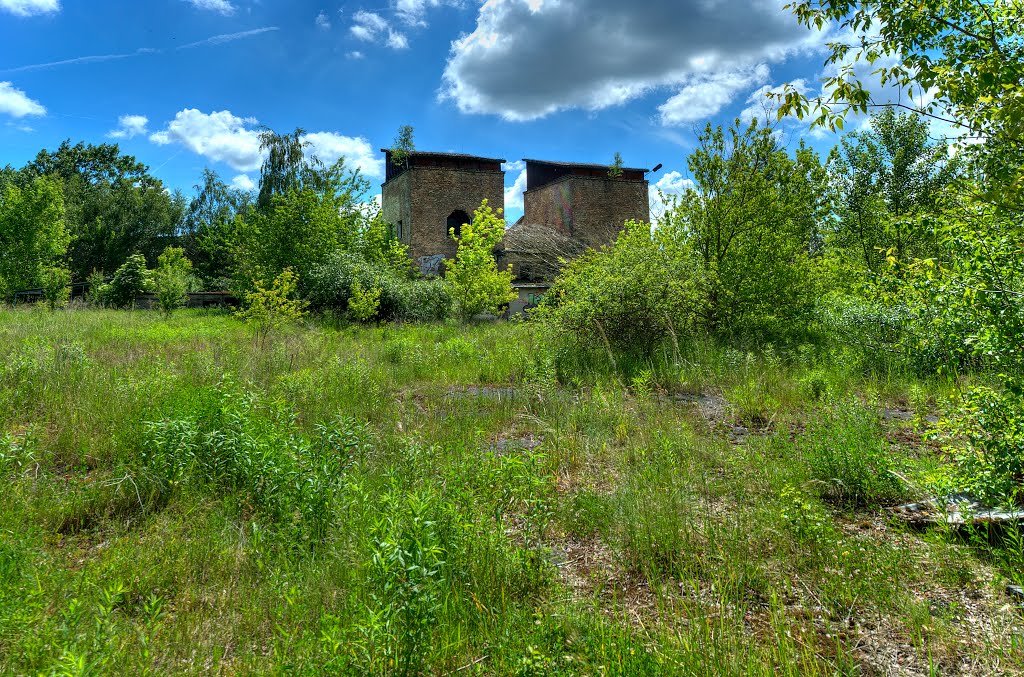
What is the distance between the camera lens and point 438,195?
33.8 meters

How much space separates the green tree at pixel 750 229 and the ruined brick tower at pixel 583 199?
2292cm

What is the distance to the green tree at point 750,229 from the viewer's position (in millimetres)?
11391

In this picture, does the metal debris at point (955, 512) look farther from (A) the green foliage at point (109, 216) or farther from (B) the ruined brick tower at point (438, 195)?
(A) the green foliage at point (109, 216)

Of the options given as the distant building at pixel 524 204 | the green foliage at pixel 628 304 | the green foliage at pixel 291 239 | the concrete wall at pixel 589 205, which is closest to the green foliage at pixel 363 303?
the green foliage at pixel 291 239

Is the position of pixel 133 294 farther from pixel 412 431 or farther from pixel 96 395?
pixel 412 431

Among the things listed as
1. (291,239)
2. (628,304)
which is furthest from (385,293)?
(628,304)

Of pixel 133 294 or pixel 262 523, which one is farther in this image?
pixel 133 294

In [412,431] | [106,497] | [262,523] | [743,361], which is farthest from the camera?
[743,361]

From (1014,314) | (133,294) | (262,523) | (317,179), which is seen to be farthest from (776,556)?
(317,179)

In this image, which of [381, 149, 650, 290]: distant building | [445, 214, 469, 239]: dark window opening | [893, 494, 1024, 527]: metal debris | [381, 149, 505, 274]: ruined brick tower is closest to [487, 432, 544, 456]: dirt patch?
[893, 494, 1024, 527]: metal debris

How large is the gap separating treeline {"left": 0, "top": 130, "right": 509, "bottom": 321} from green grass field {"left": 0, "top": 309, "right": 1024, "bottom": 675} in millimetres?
10768

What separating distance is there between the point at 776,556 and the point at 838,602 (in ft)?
1.46

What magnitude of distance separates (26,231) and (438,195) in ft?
72.9

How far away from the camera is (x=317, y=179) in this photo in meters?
35.6
